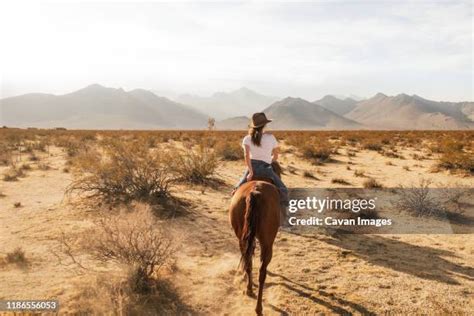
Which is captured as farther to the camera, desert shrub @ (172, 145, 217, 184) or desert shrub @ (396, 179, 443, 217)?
desert shrub @ (172, 145, 217, 184)

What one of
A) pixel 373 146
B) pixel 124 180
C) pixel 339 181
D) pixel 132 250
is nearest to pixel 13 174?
pixel 124 180

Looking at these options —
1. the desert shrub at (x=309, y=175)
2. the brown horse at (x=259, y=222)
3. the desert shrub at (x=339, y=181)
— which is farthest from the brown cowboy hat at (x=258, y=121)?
the desert shrub at (x=309, y=175)

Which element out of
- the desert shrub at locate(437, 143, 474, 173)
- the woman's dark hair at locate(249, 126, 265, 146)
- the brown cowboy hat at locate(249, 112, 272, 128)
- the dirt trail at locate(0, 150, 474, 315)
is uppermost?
the brown cowboy hat at locate(249, 112, 272, 128)

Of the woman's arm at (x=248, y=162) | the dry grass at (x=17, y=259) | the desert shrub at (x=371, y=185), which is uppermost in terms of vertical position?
the woman's arm at (x=248, y=162)

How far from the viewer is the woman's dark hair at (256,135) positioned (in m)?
5.92

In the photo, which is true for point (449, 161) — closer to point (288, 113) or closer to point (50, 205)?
point (50, 205)

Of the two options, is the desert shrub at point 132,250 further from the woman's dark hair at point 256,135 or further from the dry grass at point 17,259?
the woman's dark hair at point 256,135

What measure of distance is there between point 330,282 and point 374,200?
564cm

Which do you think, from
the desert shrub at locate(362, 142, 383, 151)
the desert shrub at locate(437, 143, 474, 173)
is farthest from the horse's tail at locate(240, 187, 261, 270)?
the desert shrub at locate(362, 142, 383, 151)

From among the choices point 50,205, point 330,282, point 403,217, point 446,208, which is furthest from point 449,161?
point 50,205

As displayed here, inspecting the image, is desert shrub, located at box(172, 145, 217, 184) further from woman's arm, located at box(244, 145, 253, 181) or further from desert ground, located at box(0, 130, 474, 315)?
woman's arm, located at box(244, 145, 253, 181)

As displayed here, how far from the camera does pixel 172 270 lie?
18.6ft

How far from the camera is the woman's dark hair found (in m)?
5.92

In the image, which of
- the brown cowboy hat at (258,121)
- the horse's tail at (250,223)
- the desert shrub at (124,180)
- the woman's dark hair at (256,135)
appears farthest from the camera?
the desert shrub at (124,180)
